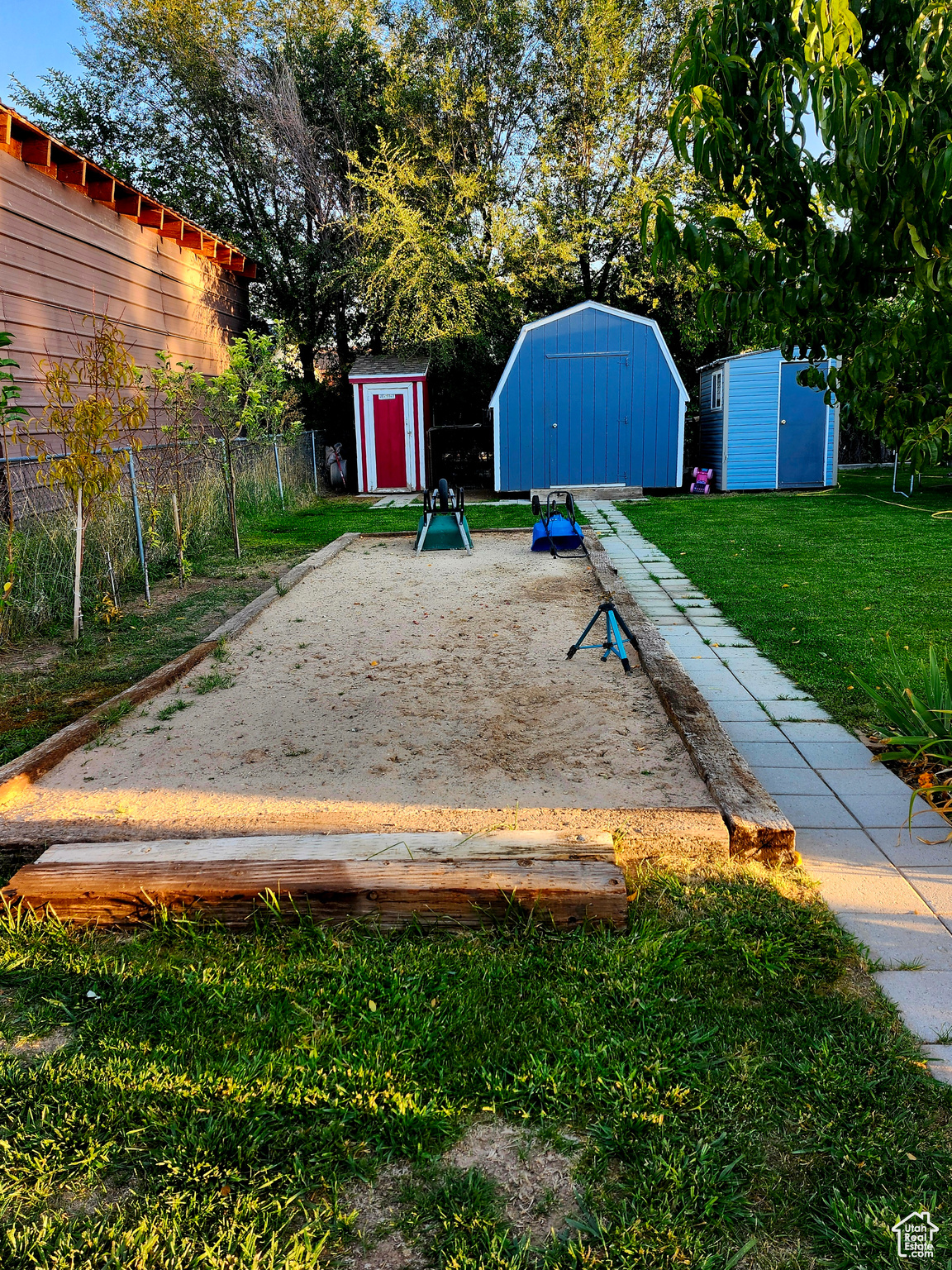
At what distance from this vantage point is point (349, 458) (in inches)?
884

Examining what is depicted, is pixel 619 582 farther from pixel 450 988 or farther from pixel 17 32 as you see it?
pixel 17 32

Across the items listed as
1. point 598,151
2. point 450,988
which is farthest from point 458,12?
point 450,988

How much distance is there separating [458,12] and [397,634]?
19.7 meters

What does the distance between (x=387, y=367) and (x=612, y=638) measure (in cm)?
1457

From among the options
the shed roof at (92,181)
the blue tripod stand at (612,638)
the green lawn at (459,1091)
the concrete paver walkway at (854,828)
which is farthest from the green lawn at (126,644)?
the shed roof at (92,181)

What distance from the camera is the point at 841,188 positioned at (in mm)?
2598

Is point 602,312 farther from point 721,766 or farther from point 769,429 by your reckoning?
point 721,766

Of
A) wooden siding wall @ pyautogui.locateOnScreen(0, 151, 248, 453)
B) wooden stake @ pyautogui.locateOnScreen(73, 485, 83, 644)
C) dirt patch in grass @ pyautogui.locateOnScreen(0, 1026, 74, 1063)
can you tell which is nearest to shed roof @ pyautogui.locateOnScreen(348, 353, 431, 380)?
wooden siding wall @ pyautogui.locateOnScreen(0, 151, 248, 453)

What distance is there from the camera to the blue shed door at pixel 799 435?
16875 millimetres

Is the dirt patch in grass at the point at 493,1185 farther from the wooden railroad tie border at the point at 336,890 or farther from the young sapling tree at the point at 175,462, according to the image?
the young sapling tree at the point at 175,462

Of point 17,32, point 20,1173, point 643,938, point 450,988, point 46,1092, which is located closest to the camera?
point 20,1173

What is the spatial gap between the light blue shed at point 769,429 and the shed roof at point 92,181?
9.90 metres

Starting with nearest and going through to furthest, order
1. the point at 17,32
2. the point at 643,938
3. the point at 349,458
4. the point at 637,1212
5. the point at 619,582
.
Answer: the point at 637,1212, the point at 643,938, the point at 619,582, the point at 17,32, the point at 349,458

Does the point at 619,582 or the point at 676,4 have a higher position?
the point at 676,4
